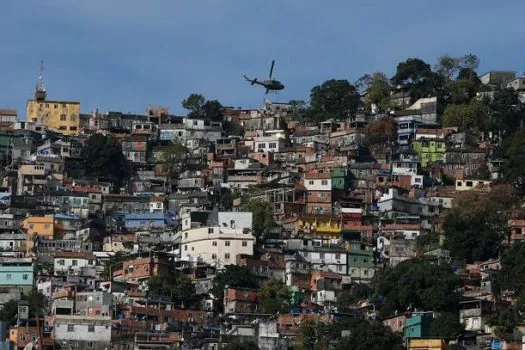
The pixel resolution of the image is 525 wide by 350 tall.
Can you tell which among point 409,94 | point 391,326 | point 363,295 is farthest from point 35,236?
point 409,94

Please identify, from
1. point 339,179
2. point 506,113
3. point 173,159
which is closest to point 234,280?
point 339,179

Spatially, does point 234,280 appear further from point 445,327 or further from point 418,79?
point 418,79

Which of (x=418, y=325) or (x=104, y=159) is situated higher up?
(x=104, y=159)

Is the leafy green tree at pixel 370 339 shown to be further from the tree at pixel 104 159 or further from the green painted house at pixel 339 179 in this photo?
the tree at pixel 104 159

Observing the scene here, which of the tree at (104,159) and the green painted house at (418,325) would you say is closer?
the green painted house at (418,325)

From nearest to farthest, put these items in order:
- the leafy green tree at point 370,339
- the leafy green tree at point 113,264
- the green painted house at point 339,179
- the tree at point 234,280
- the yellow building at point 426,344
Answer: the leafy green tree at point 370,339
the yellow building at point 426,344
the tree at point 234,280
the leafy green tree at point 113,264
the green painted house at point 339,179

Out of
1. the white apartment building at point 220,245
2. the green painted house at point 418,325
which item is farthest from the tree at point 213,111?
the green painted house at point 418,325

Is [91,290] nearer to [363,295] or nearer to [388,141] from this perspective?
[363,295]
